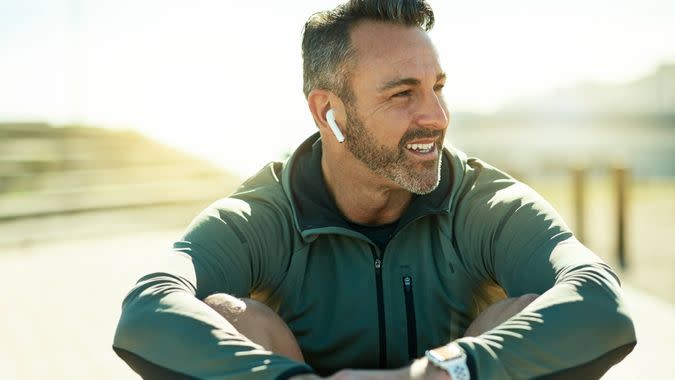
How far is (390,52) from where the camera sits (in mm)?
3561

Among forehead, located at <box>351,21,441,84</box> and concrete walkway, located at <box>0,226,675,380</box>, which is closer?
forehead, located at <box>351,21,441,84</box>

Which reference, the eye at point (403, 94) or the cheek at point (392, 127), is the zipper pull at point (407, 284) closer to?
the cheek at point (392, 127)

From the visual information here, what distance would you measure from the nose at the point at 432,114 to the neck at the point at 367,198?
35 centimetres

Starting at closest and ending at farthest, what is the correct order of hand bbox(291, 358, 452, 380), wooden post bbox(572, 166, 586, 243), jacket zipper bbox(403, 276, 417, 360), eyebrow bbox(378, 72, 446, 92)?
1. hand bbox(291, 358, 452, 380)
2. jacket zipper bbox(403, 276, 417, 360)
3. eyebrow bbox(378, 72, 446, 92)
4. wooden post bbox(572, 166, 586, 243)

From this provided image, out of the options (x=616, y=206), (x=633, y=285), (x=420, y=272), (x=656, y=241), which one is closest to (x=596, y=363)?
(x=420, y=272)

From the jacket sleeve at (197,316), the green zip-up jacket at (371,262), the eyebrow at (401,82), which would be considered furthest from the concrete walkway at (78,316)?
the eyebrow at (401,82)

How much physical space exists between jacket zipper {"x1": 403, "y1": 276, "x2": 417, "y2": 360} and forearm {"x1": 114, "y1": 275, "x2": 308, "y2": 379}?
34.4 inches

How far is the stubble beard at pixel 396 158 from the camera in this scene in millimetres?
3406

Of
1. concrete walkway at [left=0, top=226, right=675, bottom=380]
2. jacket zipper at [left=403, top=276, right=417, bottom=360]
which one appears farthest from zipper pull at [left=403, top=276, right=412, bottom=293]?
concrete walkway at [left=0, top=226, right=675, bottom=380]

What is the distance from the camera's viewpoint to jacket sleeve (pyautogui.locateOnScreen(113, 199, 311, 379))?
2566 millimetres

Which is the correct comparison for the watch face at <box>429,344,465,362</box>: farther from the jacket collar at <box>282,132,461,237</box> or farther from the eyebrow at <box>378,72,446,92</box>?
the eyebrow at <box>378,72,446,92</box>

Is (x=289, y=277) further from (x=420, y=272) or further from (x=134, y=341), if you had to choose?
(x=134, y=341)

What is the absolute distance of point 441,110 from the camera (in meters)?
3.42

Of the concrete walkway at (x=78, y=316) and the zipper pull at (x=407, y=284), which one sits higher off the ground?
the zipper pull at (x=407, y=284)
